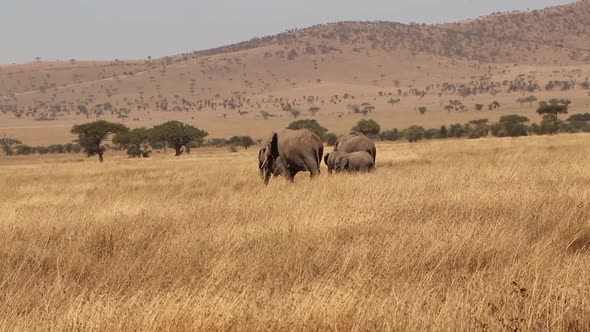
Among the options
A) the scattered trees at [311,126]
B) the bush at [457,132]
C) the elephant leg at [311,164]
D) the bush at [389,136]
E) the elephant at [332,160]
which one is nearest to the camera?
the elephant leg at [311,164]

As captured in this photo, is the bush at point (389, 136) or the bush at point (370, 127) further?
the bush at point (389, 136)

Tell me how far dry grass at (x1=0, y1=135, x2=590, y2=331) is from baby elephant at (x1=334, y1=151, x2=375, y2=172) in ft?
26.5

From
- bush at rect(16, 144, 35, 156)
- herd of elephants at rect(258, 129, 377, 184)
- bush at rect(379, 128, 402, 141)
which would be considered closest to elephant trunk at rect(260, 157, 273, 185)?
herd of elephants at rect(258, 129, 377, 184)

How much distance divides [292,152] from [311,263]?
11681mm

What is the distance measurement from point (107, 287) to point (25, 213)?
5426 millimetres

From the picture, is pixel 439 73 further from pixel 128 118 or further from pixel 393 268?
pixel 393 268

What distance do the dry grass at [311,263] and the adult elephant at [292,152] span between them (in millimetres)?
7114

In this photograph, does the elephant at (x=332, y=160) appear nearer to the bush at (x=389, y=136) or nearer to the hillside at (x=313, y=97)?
the bush at (x=389, y=136)

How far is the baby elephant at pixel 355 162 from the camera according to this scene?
1781 cm

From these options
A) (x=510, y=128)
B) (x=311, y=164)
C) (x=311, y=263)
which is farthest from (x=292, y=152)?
(x=510, y=128)

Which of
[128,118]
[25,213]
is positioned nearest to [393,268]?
[25,213]

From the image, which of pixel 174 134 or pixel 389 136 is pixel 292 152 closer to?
pixel 174 134

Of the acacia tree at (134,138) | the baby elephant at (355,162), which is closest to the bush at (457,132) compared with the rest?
the acacia tree at (134,138)

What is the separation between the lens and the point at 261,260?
214 inches
